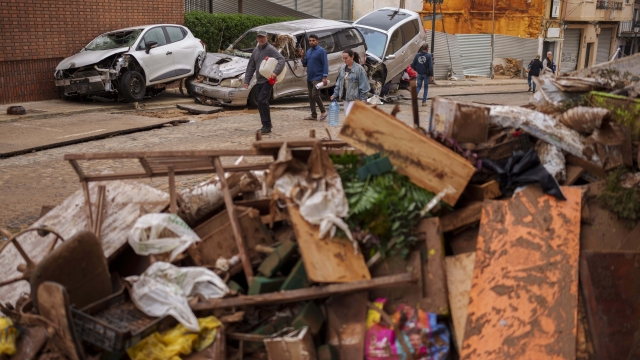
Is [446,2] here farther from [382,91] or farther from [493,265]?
[493,265]

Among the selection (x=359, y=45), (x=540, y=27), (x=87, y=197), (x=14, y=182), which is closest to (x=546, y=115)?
(x=87, y=197)

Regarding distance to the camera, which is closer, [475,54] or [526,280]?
[526,280]

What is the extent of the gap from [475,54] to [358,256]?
29.7 m

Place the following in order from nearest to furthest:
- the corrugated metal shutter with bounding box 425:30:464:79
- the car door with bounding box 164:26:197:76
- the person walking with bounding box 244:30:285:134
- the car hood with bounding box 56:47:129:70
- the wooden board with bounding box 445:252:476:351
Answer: the wooden board with bounding box 445:252:476:351 → the person walking with bounding box 244:30:285:134 → the car hood with bounding box 56:47:129:70 → the car door with bounding box 164:26:197:76 → the corrugated metal shutter with bounding box 425:30:464:79

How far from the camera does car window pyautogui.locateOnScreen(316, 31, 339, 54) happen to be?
53.4 feet

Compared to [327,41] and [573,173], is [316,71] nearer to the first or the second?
[327,41]

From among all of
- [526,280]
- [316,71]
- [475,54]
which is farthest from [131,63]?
[475,54]

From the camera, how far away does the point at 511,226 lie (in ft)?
15.7

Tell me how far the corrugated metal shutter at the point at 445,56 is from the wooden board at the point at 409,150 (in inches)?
957

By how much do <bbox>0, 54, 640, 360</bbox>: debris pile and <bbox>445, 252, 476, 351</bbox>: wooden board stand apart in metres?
0.01

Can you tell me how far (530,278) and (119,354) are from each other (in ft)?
9.24

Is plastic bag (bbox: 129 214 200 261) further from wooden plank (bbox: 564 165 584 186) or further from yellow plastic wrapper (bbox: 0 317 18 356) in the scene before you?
wooden plank (bbox: 564 165 584 186)

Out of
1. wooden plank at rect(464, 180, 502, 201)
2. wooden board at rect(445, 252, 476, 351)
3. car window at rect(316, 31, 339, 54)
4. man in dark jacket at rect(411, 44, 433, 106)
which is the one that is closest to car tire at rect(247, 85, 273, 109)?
car window at rect(316, 31, 339, 54)

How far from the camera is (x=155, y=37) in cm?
1561
